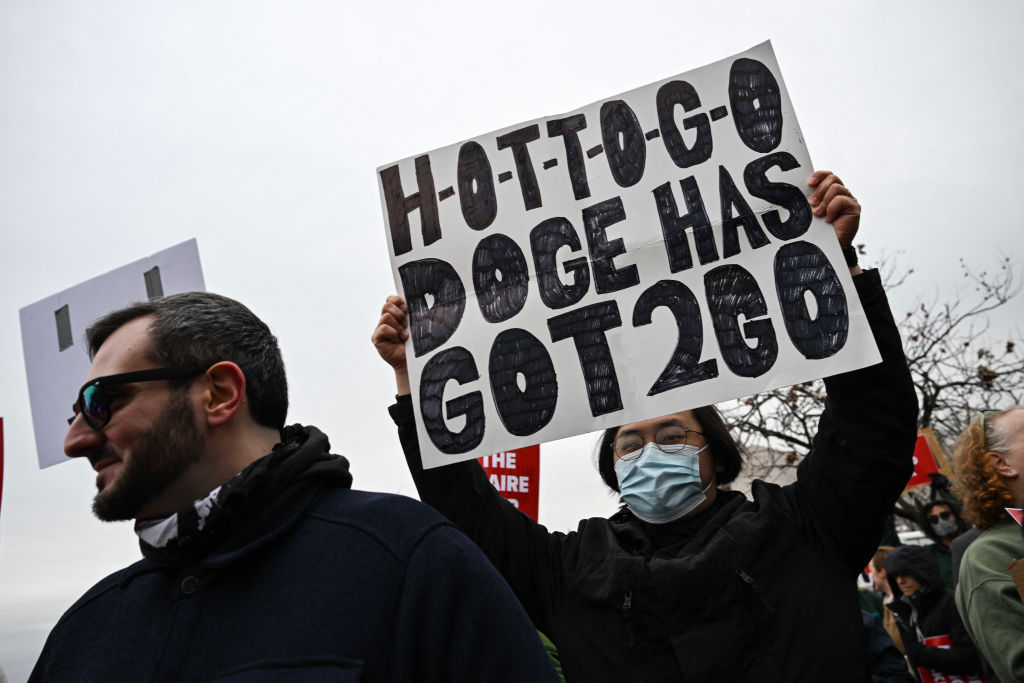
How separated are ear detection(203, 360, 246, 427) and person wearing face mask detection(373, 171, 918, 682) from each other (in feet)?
2.14

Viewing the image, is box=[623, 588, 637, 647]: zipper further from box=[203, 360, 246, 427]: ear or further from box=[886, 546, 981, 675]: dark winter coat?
box=[886, 546, 981, 675]: dark winter coat

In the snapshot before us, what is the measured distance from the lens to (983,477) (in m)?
2.92

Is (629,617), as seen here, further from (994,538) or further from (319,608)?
(994,538)

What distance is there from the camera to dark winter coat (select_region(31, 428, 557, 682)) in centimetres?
134

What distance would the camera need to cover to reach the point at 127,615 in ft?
5.15

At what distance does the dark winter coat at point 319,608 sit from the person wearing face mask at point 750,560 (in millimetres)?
754

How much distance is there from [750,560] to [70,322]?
3.15 metres

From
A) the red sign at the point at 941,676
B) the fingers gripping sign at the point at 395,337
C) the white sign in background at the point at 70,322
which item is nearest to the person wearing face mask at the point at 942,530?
Result: the red sign at the point at 941,676

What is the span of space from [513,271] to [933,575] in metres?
3.96

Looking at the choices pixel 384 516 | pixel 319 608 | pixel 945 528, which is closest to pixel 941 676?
pixel 945 528

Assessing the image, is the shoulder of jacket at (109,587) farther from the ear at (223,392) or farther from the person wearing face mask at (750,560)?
the person wearing face mask at (750,560)

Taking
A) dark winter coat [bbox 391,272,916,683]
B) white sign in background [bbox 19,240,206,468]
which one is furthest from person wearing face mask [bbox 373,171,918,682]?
white sign in background [bbox 19,240,206,468]

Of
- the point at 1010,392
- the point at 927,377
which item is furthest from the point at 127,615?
the point at 1010,392

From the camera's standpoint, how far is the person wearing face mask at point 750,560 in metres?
2.01
